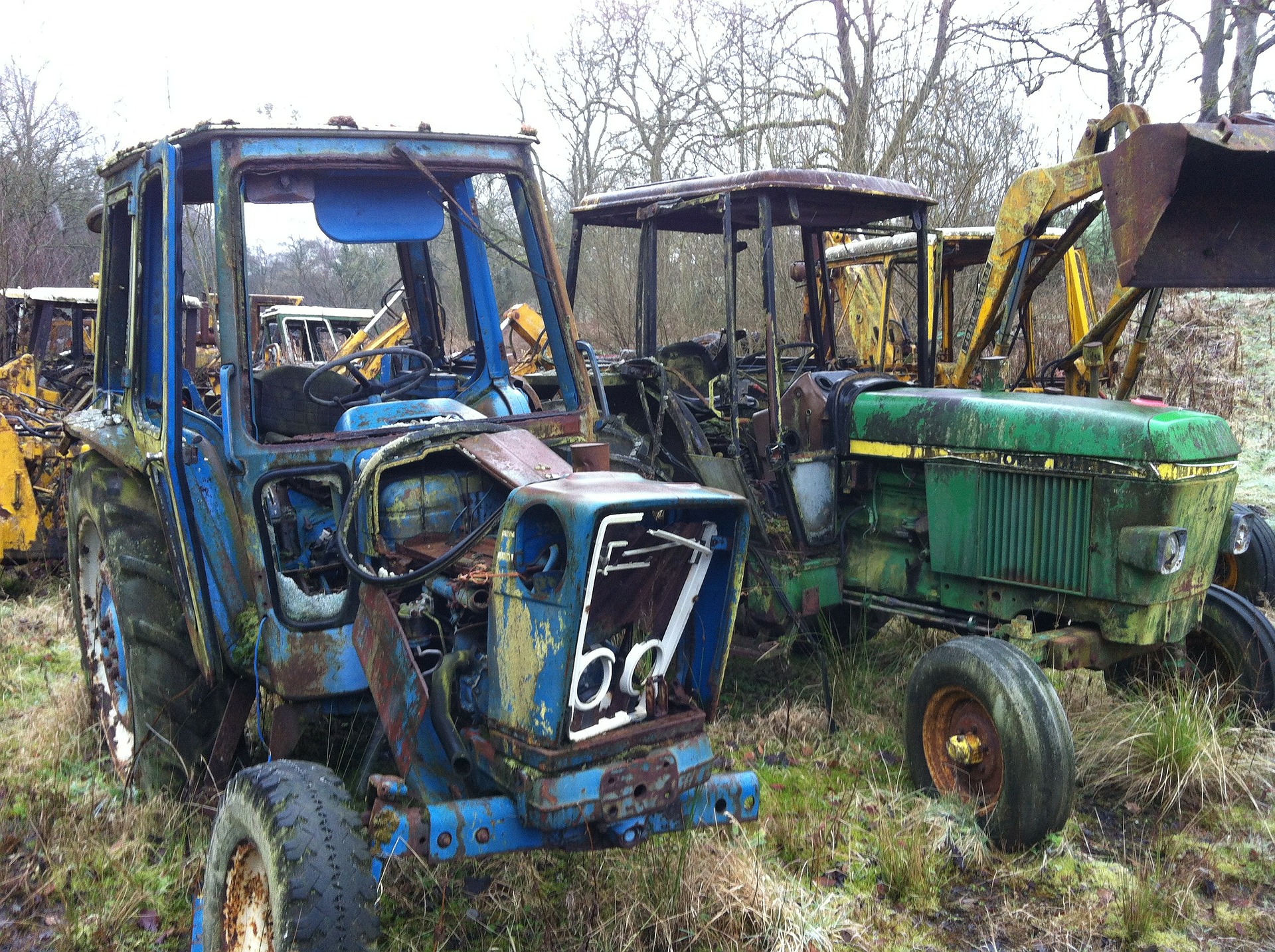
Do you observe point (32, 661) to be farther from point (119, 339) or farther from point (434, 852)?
point (434, 852)

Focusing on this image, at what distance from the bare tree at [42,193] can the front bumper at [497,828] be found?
40.0 ft

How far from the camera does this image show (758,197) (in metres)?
4.74

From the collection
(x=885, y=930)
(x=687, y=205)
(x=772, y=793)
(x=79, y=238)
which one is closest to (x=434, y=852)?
(x=885, y=930)

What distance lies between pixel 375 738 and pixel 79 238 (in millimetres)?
20360

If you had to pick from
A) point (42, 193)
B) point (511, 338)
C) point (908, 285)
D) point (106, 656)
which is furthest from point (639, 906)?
point (42, 193)

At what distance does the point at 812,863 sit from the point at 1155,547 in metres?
1.61

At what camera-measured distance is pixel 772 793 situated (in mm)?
3660

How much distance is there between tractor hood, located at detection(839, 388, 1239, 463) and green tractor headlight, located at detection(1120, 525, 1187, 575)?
0.25 metres

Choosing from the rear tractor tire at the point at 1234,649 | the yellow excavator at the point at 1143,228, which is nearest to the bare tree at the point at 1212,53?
the yellow excavator at the point at 1143,228

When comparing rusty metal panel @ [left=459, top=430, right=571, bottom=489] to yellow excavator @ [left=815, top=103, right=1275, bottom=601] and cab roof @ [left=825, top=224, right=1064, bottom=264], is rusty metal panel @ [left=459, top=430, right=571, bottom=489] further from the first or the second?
cab roof @ [left=825, top=224, right=1064, bottom=264]

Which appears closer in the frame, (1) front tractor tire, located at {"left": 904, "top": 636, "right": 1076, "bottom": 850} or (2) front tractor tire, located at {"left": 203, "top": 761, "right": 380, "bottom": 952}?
(2) front tractor tire, located at {"left": 203, "top": 761, "right": 380, "bottom": 952}

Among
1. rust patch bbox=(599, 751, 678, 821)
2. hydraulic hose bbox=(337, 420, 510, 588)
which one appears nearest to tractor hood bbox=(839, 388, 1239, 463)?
hydraulic hose bbox=(337, 420, 510, 588)

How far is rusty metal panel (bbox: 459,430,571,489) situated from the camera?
8.82ft

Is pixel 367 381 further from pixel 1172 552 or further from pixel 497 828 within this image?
pixel 1172 552
